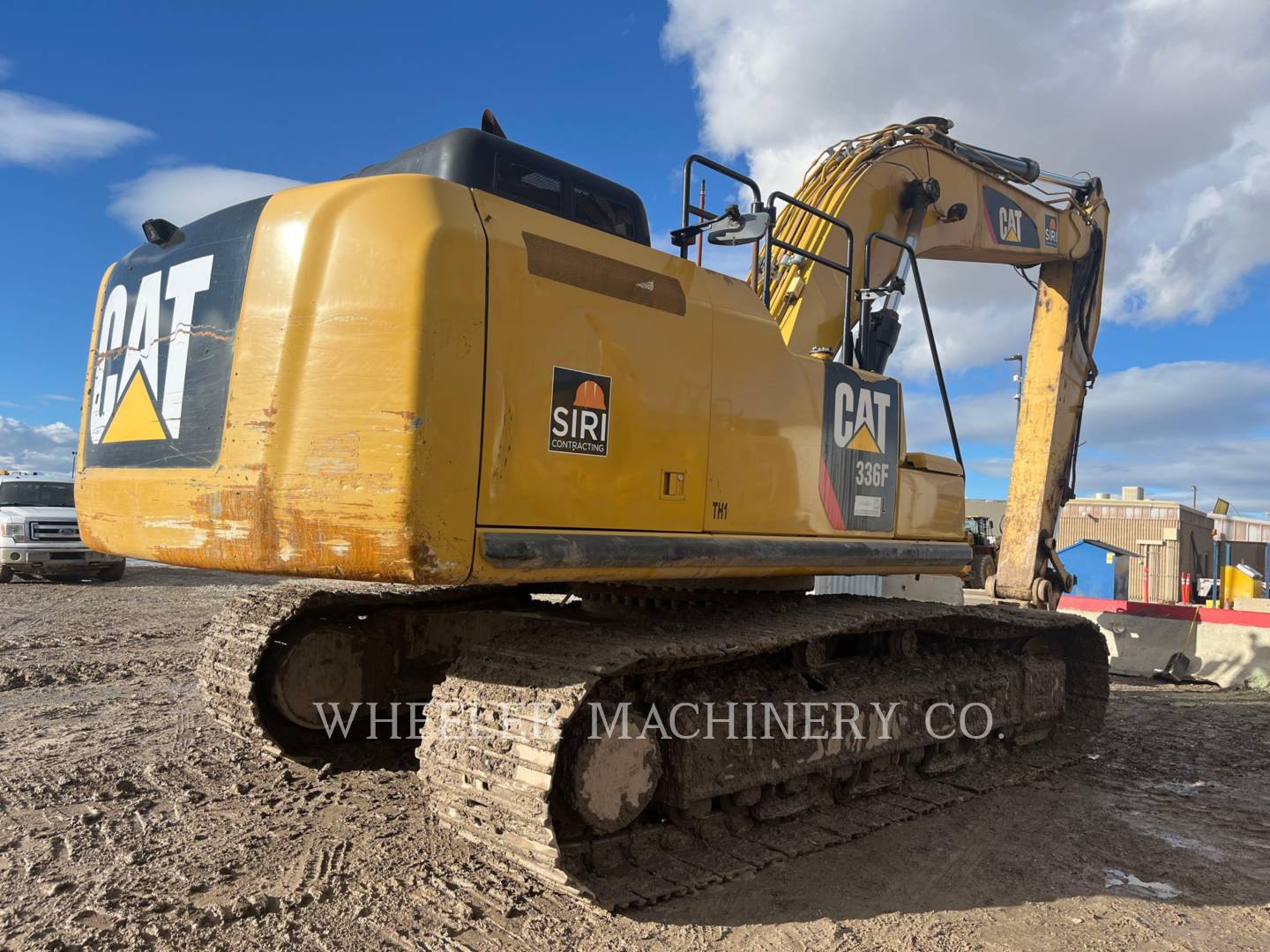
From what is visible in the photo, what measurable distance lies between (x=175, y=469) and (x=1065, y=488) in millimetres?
6877

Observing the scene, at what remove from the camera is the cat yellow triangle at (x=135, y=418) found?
11.8 ft

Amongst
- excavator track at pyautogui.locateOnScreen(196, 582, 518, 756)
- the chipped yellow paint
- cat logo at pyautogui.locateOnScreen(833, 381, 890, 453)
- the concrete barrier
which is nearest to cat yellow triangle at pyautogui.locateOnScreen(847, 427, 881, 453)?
cat logo at pyautogui.locateOnScreen(833, 381, 890, 453)

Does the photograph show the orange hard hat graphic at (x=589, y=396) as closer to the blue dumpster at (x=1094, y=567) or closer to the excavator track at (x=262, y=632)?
the excavator track at (x=262, y=632)

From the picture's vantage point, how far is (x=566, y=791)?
3.47m

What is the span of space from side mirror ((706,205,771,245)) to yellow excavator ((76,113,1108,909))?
28 mm

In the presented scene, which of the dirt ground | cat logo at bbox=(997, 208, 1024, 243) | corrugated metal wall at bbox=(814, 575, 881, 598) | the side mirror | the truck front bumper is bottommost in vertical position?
the dirt ground

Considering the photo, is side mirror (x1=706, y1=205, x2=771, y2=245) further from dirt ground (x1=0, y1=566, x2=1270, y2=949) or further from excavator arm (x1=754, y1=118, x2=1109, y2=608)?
dirt ground (x1=0, y1=566, x2=1270, y2=949)

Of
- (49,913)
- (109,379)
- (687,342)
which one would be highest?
(687,342)

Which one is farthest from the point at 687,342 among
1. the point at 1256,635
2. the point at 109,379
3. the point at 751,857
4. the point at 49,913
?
the point at 1256,635

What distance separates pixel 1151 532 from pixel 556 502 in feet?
97.5

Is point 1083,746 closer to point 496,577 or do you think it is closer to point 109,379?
point 496,577

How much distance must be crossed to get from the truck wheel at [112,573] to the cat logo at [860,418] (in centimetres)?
1536

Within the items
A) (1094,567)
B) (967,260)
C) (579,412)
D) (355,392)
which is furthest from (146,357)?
(1094,567)

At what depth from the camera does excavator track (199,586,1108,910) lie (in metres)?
3.34
